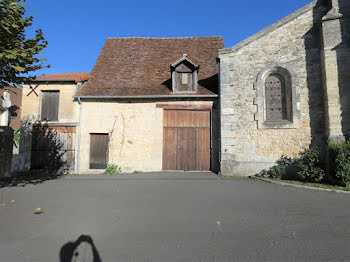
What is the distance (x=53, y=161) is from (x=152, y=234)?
8733 millimetres

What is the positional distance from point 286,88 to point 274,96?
53 cm

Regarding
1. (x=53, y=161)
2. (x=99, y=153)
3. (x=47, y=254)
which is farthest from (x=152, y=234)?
(x=53, y=161)

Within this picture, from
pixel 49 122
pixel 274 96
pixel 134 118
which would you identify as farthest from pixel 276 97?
pixel 49 122

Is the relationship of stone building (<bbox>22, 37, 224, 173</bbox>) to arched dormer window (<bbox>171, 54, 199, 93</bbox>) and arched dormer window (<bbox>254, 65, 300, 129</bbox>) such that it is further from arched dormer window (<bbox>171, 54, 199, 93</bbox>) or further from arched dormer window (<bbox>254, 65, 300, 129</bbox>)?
arched dormer window (<bbox>254, 65, 300, 129</bbox>)

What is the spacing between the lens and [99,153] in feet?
31.4

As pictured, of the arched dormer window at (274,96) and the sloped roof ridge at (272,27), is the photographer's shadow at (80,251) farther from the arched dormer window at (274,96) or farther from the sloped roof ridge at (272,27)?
the sloped roof ridge at (272,27)

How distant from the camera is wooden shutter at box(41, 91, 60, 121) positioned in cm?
1009

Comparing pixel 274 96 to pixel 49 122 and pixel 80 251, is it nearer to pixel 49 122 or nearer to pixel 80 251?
pixel 80 251

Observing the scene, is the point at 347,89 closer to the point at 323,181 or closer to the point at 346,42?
the point at 346,42

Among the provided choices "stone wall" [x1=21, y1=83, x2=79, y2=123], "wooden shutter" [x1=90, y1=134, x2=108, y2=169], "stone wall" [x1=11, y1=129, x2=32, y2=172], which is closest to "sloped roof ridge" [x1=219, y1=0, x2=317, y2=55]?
"wooden shutter" [x1=90, y1=134, x2=108, y2=169]

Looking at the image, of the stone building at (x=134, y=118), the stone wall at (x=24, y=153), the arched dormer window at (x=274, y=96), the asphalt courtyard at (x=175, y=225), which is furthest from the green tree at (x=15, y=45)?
the arched dormer window at (x=274, y=96)

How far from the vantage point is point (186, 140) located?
30.6 ft

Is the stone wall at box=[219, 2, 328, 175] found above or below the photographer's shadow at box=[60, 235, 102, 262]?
above

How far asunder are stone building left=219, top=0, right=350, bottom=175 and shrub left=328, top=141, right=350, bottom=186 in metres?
0.70
